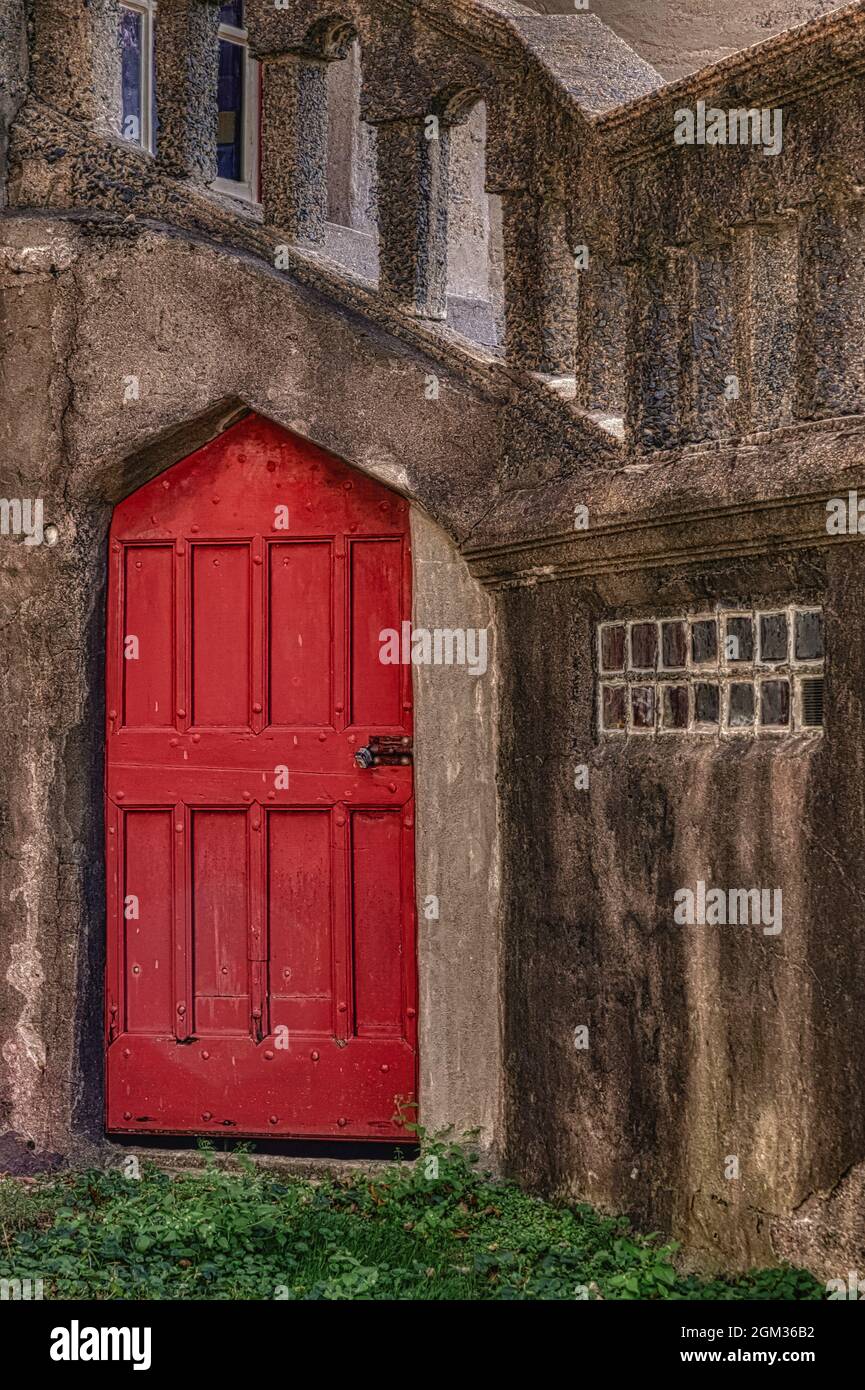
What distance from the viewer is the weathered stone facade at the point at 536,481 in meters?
3.92

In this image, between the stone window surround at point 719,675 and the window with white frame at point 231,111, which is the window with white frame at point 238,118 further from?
the stone window surround at point 719,675

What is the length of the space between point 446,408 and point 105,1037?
232cm

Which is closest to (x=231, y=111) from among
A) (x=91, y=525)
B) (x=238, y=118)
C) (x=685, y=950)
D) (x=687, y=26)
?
(x=238, y=118)

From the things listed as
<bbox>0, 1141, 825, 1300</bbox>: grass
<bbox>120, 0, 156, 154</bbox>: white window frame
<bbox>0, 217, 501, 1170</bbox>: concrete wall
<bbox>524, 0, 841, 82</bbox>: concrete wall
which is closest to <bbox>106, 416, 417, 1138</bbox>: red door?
<bbox>0, 217, 501, 1170</bbox>: concrete wall

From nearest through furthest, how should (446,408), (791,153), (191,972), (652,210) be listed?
1. (791,153)
2. (652,210)
3. (446,408)
4. (191,972)

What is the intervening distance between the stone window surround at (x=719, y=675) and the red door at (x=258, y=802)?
0.94 meters

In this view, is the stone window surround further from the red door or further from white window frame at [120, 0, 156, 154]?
white window frame at [120, 0, 156, 154]

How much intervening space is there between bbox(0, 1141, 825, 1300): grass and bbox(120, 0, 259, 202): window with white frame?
156 inches

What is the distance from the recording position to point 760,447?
4.03 meters

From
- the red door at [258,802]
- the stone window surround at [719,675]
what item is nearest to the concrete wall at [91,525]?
the red door at [258,802]

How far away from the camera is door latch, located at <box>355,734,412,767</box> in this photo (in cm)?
540

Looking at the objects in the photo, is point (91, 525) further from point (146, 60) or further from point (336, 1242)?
point (336, 1242)

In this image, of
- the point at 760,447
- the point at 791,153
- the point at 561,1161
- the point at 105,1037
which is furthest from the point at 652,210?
the point at 105,1037

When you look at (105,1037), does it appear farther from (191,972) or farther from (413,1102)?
(413,1102)
